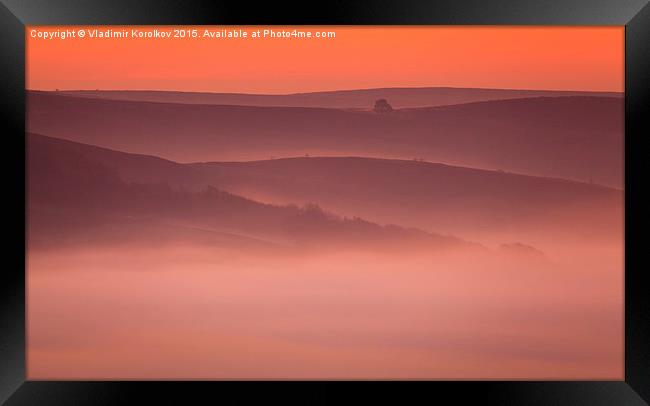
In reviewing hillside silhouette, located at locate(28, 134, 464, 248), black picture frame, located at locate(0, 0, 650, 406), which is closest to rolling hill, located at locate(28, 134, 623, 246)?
hillside silhouette, located at locate(28, 134, 464, 248)

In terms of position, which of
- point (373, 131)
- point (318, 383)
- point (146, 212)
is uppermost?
point (373, 131)

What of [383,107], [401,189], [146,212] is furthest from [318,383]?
[383,107]

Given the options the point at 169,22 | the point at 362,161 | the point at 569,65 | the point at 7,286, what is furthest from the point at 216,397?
the point at 569,65

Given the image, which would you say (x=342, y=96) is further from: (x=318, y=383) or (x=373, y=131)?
(x=318, y=383)

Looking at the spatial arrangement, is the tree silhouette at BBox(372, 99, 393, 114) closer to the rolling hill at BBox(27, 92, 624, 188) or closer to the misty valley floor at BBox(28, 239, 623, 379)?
the rolling hill at BBox(27, 92, 624, 188)

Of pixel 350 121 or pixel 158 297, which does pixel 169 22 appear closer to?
pixel 350 121

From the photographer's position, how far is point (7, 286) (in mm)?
2070

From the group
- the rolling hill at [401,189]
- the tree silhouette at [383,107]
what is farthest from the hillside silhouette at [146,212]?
the tree silhouette at [383,107]

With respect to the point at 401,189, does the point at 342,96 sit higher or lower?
higher

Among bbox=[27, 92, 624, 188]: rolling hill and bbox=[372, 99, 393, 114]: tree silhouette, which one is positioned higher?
bbox=[372, 99, 393, 114]: tree silhouette

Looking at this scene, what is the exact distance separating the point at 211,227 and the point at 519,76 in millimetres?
1145

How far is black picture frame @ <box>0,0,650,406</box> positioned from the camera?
205 centimetres

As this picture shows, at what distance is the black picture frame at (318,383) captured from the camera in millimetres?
2051

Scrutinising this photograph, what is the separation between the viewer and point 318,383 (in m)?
2.07
